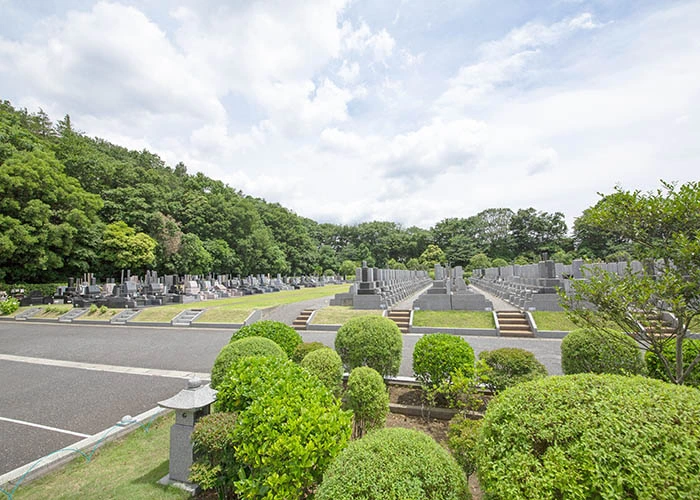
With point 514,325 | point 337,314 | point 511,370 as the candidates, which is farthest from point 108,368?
point 514,325

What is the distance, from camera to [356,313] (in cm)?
1473

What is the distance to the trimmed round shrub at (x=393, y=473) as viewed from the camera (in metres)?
1.96

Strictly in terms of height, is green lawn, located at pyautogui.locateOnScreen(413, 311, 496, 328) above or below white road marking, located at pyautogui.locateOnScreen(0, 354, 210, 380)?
above

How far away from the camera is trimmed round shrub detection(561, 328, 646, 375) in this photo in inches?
178

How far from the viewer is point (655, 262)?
412cm

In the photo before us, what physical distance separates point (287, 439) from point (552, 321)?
495 inches

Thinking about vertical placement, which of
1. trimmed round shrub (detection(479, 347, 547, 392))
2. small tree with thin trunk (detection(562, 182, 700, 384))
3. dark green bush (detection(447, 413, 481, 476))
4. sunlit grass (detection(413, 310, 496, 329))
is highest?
small tree with thin trunk (detection(562, 182, 700, 384))

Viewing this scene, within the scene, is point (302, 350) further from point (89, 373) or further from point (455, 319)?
point (455, 319)

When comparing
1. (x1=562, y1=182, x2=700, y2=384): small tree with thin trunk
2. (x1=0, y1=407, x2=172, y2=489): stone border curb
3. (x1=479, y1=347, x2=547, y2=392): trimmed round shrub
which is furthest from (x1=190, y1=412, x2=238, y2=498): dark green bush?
(x1=562, y1=182, x2=700, y2=384): small tree with thin trunk

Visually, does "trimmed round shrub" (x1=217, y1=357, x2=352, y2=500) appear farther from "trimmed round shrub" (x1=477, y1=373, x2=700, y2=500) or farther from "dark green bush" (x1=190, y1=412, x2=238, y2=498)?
"trimmed round shrub" (x1=477, y1=373, x2=700, y2=500)

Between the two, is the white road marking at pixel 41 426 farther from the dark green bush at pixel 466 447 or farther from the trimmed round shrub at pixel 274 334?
the dark green bush at pixel 466 447

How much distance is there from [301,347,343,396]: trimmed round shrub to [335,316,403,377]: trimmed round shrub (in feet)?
3.27

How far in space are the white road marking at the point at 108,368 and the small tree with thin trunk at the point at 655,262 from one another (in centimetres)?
791

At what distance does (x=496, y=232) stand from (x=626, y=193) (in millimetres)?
65209
